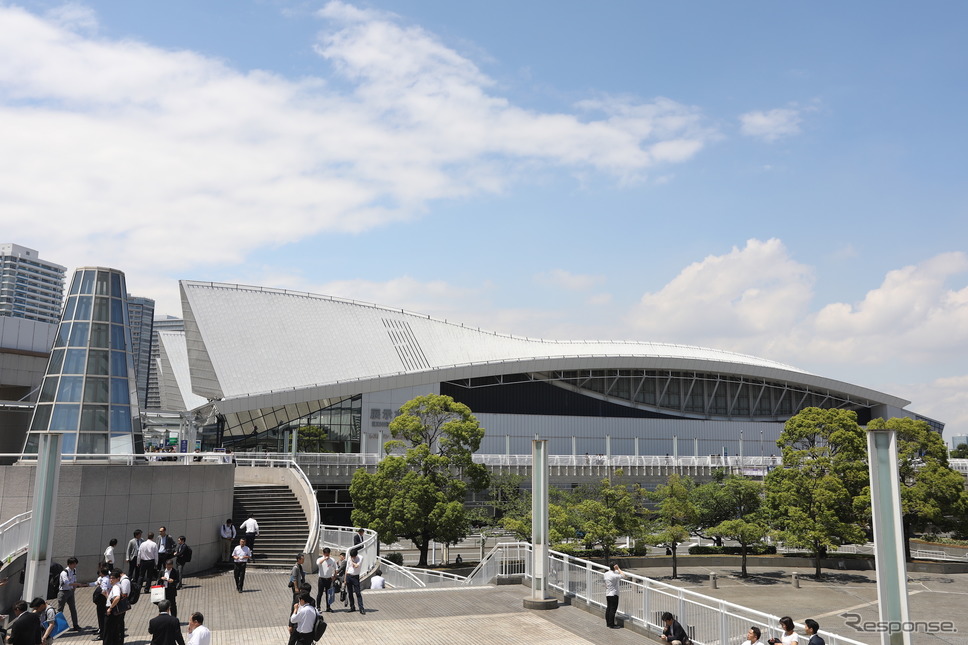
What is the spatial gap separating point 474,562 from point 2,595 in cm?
2177

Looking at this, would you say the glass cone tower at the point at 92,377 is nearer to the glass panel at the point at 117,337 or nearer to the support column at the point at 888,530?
the glass panel at the point at 117,337

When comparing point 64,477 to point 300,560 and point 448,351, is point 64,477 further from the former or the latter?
point 448,351

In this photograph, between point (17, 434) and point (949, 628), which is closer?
point (949, 628)

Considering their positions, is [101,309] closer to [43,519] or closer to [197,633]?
[43,519]

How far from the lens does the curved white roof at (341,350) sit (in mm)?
47938

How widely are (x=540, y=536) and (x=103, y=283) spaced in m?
Result: 14.5

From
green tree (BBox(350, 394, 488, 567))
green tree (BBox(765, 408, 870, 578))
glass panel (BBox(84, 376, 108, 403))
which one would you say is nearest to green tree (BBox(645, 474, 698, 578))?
green tree (BBox(765, 408, 870, 578))

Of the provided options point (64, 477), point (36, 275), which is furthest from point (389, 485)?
point (36, 275)

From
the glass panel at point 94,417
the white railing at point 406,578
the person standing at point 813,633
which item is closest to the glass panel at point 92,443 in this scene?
the glass panel at point 94,417

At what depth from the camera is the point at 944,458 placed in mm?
36312

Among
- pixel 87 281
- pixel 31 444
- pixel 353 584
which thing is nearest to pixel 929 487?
pixel 353 584

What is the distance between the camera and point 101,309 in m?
20.6

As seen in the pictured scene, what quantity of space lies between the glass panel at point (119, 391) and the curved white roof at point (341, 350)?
23.7 m

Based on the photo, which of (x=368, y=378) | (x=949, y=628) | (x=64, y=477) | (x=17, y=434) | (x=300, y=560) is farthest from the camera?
(x=368, y=378)
